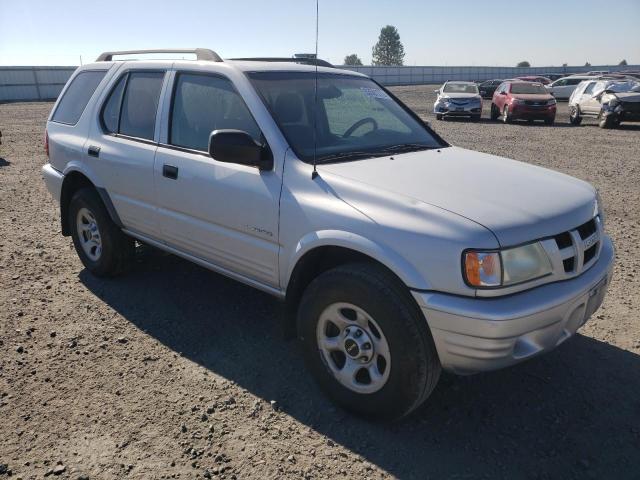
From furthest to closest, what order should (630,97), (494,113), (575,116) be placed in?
(494,113) → (575,116) → (630,97)

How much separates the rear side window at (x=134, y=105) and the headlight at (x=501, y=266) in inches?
104

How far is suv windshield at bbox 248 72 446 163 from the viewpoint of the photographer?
10.7 ft

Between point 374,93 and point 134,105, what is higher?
point 374,93

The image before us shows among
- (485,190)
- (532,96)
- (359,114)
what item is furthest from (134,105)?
(532,96)

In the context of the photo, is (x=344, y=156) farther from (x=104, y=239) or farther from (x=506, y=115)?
(x=506, y=115)

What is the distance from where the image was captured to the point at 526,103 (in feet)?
63.3

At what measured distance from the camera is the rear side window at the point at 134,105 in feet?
13.2

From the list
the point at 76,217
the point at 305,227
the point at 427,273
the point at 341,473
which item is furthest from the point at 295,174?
the point at 76,217

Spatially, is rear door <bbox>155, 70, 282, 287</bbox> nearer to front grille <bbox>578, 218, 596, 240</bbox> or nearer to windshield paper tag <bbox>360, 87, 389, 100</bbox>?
windshield paper tag <bbox>360, 87, 389, 100</bbox>

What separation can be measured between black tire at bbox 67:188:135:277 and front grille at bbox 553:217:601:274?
3.54m

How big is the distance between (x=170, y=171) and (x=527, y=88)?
761 inches

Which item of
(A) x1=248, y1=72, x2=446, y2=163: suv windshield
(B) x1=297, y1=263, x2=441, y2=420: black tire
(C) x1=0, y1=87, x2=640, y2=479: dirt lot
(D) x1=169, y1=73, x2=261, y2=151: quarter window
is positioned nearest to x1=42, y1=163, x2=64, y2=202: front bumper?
(C) x1=0, y1=87, x2=640, y2=479: dirt lot

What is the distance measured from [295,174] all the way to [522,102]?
1854 cm

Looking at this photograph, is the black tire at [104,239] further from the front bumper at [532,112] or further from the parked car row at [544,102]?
the front bumper at [532,112]
